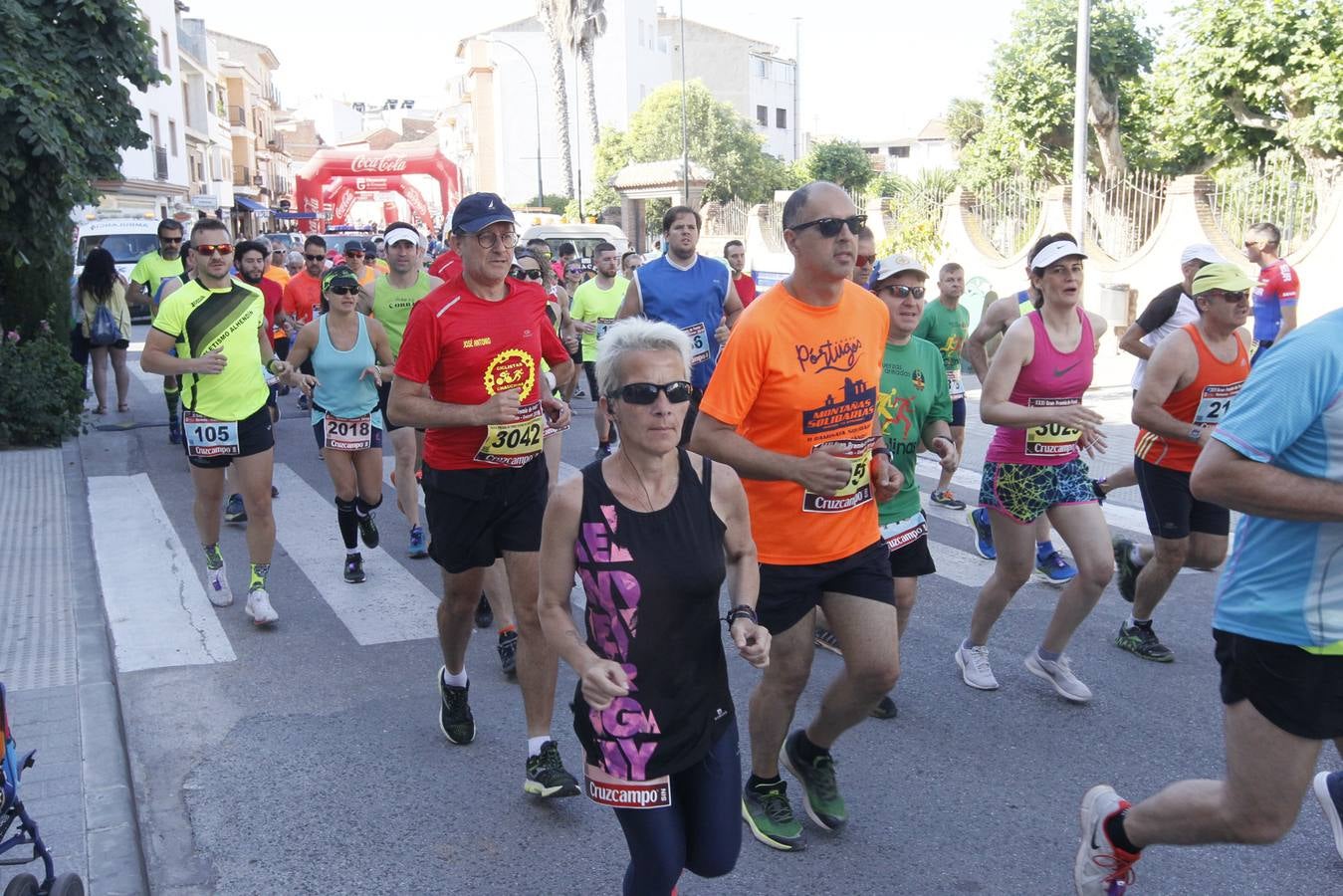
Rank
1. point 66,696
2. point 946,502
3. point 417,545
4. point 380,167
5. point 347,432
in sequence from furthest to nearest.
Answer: point 380,167, point 946,502, point 417,545, point 347,432, point 66,696

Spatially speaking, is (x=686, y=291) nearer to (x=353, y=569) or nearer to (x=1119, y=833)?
(x=353, y=569)

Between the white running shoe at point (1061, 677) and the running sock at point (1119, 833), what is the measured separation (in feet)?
6.48

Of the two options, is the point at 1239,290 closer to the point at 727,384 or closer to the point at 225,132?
the point at 727,384

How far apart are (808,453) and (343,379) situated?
4.31m

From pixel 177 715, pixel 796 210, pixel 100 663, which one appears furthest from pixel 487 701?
pixel 796 210

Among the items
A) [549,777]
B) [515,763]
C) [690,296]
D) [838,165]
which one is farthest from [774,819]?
[838,165]

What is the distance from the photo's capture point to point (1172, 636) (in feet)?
20.3

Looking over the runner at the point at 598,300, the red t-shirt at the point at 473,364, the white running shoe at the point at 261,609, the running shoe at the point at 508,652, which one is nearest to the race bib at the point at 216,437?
the white running shoe at the point at 261,609

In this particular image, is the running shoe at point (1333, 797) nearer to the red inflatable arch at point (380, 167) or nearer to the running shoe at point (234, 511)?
the running shoe at point (234, 511)

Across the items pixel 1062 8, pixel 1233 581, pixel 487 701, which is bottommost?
Answer: pixel 487 701

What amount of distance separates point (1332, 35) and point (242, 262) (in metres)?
18.1

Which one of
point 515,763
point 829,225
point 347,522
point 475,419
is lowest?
point 515,763

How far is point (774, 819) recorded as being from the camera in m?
4.08

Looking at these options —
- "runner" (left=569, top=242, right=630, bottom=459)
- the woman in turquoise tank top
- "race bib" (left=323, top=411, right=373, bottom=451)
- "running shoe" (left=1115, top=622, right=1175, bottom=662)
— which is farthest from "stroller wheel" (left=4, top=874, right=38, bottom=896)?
"runner" (left=569, top=242, right=630, bottom=459)
